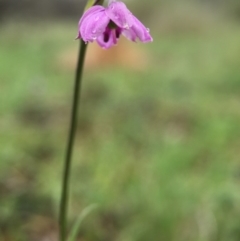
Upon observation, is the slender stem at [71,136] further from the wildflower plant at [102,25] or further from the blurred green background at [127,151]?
the blurred green background at [127,151]

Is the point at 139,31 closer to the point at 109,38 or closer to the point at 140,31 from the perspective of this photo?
the point at 140,31

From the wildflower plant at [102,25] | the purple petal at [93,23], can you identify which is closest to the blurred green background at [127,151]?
the wildflower plant at [102,25]

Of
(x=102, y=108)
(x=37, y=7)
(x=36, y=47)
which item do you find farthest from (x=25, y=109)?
(x=37, y=7)

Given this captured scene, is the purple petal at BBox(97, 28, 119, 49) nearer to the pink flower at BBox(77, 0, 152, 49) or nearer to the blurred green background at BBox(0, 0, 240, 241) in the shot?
the pink flower at BBox(77, 0, 152, 49)

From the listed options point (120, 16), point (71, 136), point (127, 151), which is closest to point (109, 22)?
point (120, 16)

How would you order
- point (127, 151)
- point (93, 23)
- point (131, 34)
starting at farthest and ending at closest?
point (127, 151), point (131, 34), point (93, 23)

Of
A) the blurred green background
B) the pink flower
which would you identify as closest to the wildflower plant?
the pink flower

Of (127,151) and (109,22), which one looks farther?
(127,151)
